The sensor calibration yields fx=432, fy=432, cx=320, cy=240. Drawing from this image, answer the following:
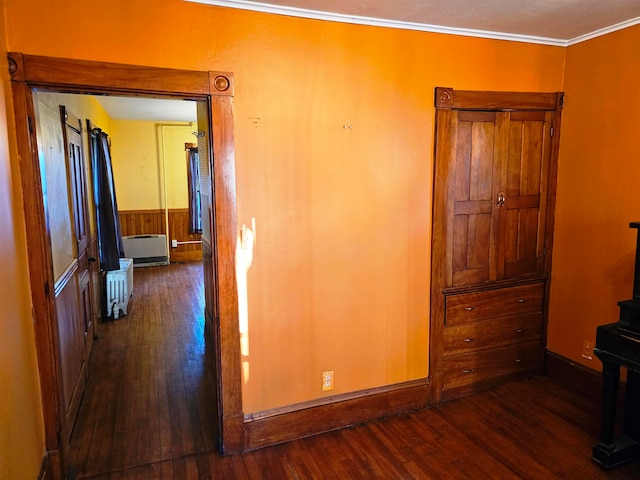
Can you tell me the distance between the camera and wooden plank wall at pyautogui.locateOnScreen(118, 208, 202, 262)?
25.9 feet

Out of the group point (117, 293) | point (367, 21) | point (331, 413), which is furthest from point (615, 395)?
point (117, 293)

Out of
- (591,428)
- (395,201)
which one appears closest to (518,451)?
(591,428)

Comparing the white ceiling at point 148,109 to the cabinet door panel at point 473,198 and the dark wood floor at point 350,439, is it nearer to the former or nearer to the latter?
the dark wood floor at point 350,439

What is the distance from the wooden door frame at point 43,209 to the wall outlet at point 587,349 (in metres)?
2.54

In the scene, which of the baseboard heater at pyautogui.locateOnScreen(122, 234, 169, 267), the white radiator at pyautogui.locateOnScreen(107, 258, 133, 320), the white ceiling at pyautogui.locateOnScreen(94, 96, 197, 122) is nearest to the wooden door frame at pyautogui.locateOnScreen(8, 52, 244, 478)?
the white radiator at pyautogui.locateOnScreen(107, 258, 133, 320)

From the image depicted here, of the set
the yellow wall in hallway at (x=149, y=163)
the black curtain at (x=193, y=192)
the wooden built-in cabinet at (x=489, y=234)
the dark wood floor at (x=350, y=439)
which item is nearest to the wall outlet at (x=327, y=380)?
the dark wood floor at (x=350, y=439)

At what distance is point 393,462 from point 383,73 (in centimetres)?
236

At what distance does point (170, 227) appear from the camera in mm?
8172

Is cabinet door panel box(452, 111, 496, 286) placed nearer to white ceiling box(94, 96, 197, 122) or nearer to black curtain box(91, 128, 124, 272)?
white ceiling box(94, 96, 197, 122)

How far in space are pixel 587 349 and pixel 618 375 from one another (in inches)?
36.3

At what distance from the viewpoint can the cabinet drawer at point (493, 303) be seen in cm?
314

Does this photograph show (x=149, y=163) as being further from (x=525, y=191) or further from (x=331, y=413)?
(x=525, y=191)

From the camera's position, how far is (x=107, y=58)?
216 cm

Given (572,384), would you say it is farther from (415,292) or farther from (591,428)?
(415,292)
